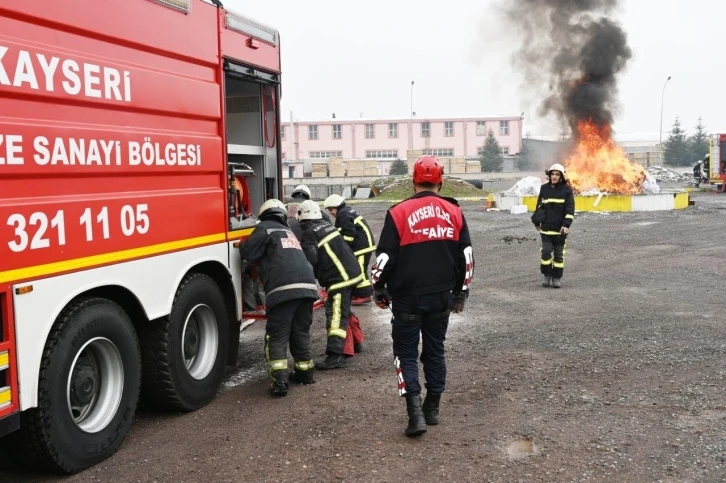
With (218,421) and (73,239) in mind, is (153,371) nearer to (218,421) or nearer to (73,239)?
(218,421)

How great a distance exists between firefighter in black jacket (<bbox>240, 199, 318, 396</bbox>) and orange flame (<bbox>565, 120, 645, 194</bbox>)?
20.7 m

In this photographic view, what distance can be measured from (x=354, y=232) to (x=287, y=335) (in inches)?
84.0

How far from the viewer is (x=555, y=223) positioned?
10641 mm

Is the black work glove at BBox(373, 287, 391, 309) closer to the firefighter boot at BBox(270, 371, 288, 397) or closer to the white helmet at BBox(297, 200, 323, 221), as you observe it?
the firefighter boot at BBox(270, 371, 288, 397)

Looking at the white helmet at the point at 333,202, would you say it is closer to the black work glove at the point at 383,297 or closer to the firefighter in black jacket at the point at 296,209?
the firefighter in black jacket at the point at 296,209

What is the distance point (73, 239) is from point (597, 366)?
4.33 metres

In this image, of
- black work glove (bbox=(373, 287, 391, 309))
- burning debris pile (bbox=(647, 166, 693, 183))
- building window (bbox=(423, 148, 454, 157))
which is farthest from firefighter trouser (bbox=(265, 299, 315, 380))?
building window (bbox=(423, 148, 454, 157))

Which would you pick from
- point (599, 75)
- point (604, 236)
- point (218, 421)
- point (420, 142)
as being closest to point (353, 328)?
point (218, 421)

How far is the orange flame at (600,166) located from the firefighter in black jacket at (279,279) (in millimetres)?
20691


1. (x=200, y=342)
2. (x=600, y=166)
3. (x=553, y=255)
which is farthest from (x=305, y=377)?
(x=600, y=166)

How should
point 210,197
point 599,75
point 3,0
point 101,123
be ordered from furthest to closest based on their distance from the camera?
point 599,75 < point 210,197 < point 101,123 < point 3,0

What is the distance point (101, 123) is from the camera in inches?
171

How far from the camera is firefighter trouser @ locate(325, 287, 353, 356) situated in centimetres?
655

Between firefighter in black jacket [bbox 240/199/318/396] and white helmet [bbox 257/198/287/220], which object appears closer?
firefighter in black jacket [bbox 240/199/318/396]
